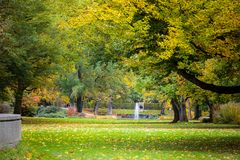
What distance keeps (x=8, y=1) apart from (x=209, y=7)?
11083 mm

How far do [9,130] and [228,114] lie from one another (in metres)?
31.9

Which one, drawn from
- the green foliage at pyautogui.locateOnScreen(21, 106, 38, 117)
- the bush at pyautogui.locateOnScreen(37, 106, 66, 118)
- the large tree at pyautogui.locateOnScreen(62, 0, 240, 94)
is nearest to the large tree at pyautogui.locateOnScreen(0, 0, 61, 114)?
the large tree at pyautogui.locateOnScreen(62, 0, 240, 94)

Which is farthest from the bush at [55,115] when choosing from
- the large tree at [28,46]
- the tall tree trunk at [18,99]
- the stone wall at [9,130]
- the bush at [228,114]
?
the stone wall at [9,130]

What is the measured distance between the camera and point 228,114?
4244cm

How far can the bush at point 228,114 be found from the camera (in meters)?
41.1

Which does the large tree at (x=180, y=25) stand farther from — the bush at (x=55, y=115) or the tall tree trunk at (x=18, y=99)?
the bush at (x=55, y=115)

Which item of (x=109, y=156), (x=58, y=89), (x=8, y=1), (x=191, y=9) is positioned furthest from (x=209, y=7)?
(x=58, y=89)

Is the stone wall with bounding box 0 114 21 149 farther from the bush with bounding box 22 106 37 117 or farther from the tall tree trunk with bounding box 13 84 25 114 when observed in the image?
the bush with bounding box 22 106 37 117

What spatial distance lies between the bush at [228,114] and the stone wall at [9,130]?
29.6 meters

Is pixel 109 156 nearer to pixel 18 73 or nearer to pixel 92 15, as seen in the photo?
pixel 92 15

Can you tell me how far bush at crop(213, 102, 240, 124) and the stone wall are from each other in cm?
2957

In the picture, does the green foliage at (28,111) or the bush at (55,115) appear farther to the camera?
the bush at (55,115)

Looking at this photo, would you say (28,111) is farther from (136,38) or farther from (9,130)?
(9,130)

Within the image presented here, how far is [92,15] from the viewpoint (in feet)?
54.0
